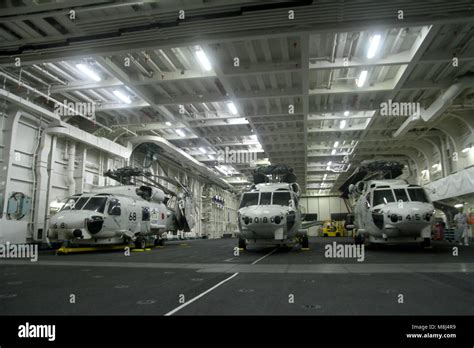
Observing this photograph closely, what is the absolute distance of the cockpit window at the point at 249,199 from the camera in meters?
13.8

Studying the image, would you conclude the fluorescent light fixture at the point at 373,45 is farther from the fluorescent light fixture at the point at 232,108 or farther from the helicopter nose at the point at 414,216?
the fluorescent light fixture at the point at 232,108

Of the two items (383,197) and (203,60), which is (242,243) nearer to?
(383,197)

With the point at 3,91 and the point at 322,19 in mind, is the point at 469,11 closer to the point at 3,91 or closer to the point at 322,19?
the point at 322,19

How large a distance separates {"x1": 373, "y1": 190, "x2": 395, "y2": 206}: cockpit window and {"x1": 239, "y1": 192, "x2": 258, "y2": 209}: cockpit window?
15.5 feet

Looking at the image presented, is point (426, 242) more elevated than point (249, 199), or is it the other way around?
point (249, 199)

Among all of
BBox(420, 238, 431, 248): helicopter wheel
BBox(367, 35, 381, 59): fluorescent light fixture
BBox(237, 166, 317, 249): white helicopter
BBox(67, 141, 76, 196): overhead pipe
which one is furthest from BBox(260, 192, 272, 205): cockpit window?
BBox(67, 141, 76, 196): overhead pipe

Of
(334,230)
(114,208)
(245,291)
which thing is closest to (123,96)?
(114,208)

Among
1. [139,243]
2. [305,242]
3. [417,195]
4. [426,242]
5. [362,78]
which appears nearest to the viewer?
[426,242]

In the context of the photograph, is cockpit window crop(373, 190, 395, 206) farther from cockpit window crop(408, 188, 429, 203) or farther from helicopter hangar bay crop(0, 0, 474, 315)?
cockpit window crop(408, 188, 429, 203)

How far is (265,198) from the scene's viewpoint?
13.6 m

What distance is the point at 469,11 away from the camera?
8.14 metres

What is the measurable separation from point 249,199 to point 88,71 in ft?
30.6
